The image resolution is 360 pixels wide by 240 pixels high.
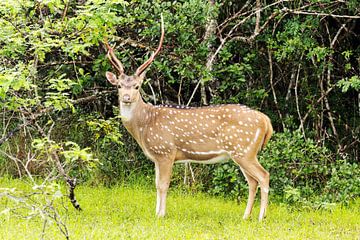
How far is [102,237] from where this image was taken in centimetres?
693

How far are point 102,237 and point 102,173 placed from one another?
365 cm

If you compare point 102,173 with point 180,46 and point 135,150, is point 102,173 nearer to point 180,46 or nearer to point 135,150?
point 135,150

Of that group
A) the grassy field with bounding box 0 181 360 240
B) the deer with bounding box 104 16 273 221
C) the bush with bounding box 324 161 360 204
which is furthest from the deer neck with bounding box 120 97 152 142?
the bush with bounding box 324 161 360 204

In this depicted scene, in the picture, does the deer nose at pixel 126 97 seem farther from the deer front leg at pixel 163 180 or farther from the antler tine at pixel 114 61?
the deer front leg at pixel 163 180

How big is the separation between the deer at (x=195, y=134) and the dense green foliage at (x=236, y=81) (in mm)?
503

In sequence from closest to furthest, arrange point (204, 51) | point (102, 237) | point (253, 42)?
1. point (102, 237)
2. point (204, 51)
3. point (253, 42)

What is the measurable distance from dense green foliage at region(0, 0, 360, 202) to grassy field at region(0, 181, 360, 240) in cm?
39

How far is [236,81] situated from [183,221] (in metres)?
2.80

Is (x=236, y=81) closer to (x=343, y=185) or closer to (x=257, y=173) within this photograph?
(x=343, y=185)

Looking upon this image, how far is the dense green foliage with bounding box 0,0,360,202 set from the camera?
372 inches

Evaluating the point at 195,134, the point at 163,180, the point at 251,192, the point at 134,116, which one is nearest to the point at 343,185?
the point at 251,192

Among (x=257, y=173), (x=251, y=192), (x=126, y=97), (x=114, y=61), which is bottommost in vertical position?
(x=251, y=192)

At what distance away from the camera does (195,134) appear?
28.0ft

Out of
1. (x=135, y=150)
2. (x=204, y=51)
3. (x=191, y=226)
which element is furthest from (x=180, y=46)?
(x=191, y=226)
